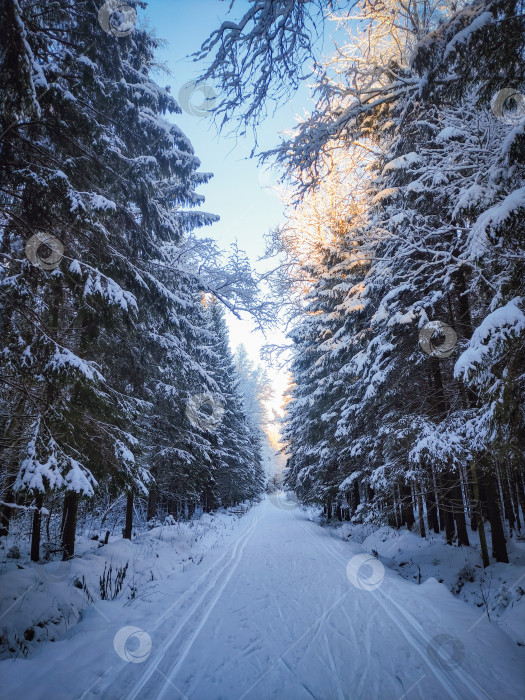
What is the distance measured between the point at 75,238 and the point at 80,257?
86cm

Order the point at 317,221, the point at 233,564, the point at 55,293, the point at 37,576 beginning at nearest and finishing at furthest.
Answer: the point at 37,576, the point at 55,293, the point at 233,564, the point at 317,221

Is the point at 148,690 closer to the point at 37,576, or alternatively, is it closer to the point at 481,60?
the point at 37,576

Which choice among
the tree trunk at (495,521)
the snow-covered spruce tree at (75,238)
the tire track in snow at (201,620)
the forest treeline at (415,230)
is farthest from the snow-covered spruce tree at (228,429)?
the tree trunk at (495,521)

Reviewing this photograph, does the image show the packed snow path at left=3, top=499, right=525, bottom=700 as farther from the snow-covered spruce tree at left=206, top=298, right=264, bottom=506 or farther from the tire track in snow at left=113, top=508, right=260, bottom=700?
the snow-covered spruce tree at left=206, top=298, right=264, bottom=506

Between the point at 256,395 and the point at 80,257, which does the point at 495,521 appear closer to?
the point at 80,257

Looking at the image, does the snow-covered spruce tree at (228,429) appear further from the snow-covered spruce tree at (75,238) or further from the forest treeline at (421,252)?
the snow-covered spruce tree at (75,238)

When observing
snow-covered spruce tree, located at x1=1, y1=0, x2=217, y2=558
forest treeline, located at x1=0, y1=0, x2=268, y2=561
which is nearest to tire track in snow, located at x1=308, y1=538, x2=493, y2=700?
forest treeline, located at x1=0, y1=0, x2=268, y2=561

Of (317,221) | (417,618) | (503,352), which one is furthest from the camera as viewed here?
(317,221)

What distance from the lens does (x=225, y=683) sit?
11.6ft

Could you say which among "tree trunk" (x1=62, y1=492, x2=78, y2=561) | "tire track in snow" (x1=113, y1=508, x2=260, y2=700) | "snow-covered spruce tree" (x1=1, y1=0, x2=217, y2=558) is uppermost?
"snow-covered spruce tree" (x1=1, y1=0, x2=217, y2=558)

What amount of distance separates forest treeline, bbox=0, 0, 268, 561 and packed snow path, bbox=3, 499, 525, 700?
184cm

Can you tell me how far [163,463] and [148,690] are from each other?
38.2ft

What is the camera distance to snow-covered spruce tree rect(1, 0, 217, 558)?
4.93 metres

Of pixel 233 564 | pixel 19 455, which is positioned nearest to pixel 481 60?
pixel 19 455
